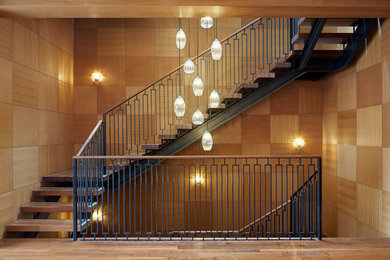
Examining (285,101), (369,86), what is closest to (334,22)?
(369,86)

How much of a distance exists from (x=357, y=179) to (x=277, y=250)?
8.30 ft

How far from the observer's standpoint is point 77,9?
344 centimetres

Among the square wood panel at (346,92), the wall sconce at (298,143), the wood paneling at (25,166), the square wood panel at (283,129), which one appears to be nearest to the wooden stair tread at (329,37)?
the square wood panel at (346,92)

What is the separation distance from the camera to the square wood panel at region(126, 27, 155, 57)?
21.4 feet

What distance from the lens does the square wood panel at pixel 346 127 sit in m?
5.25

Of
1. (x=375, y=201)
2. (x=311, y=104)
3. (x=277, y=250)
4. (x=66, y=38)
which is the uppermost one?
(x=66, y=38)

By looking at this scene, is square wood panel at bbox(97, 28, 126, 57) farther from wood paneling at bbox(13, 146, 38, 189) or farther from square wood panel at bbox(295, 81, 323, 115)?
square wood panel at bbox(295, 81, 323, 115)

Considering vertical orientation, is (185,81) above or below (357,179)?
above

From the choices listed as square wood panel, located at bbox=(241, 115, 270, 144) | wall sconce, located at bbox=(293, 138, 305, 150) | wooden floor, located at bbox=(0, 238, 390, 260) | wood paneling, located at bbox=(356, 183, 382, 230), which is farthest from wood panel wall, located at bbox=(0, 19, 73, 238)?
wood paneling, located at bbox=(356, 183, 382, 230)

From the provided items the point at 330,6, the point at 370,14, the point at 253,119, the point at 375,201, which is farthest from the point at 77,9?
the point at 375,201

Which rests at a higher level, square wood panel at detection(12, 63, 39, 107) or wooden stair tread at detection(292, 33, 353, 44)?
wooden stair tread at detection(292, 33, 353, 44)

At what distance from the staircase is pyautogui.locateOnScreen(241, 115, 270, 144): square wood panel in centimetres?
83

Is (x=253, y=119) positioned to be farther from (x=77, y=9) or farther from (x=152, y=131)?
(x=77, y=9)

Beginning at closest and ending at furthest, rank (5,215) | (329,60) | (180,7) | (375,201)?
1. (180,7)
2. (5,215)
3. (375,201)
4. (329,60)
